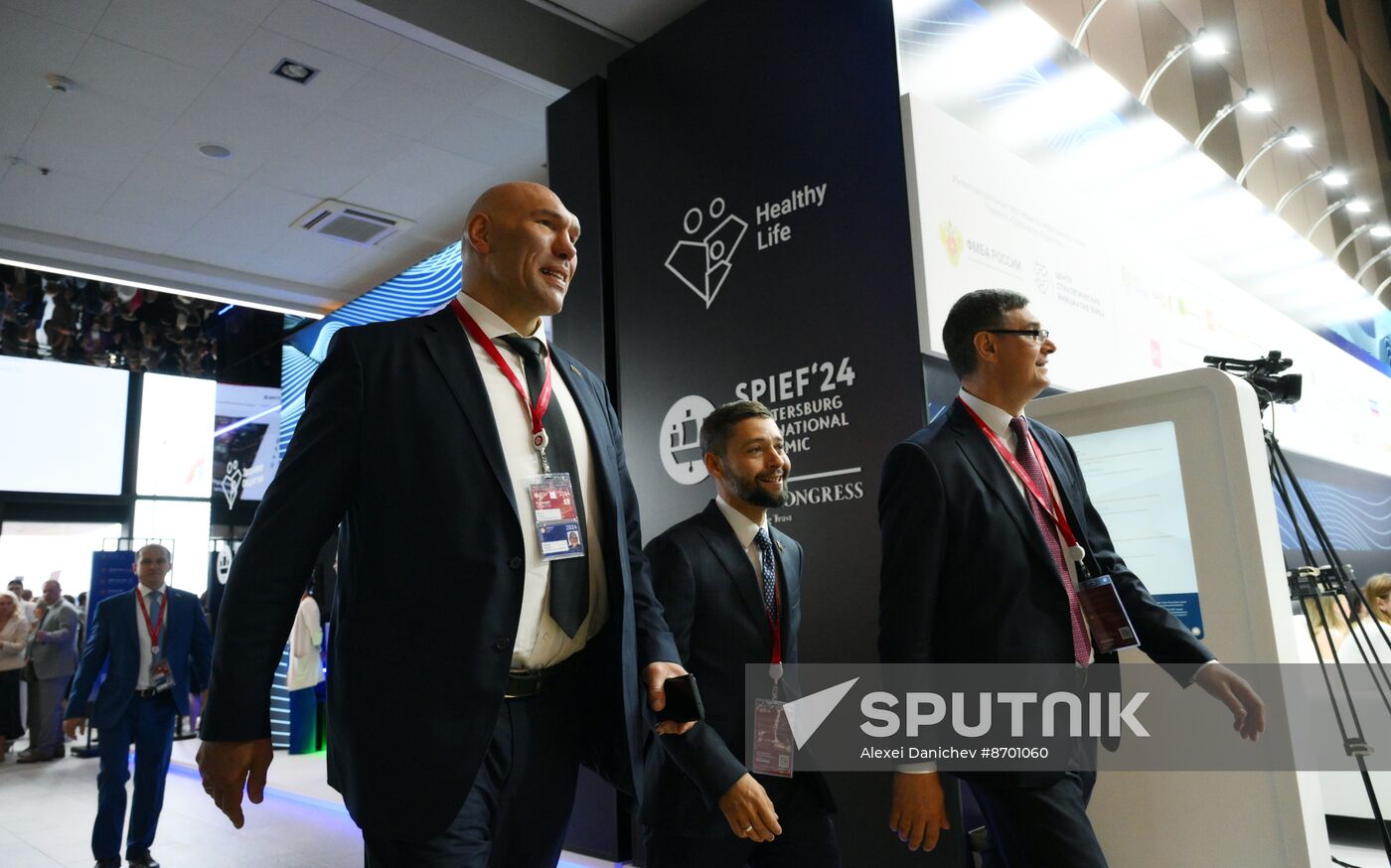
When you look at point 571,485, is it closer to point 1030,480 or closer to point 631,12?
point 1030,480

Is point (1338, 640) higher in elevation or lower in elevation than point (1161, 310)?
lower

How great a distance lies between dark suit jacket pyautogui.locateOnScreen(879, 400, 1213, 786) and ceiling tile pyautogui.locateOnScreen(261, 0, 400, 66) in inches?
148

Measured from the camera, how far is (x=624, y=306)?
14.3 feet

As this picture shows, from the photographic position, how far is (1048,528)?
1923 mm

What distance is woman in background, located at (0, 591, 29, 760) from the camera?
920 cm

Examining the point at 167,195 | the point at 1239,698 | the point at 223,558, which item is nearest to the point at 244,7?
the point at 167,195

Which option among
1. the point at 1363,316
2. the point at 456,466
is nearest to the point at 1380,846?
the point at 456,466

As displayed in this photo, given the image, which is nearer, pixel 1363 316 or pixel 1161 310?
pixel 1161 310

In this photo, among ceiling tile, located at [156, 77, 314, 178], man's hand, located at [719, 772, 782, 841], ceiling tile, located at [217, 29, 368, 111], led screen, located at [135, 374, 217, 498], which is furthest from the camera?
led screen, located at [135, 374, 217, 498]

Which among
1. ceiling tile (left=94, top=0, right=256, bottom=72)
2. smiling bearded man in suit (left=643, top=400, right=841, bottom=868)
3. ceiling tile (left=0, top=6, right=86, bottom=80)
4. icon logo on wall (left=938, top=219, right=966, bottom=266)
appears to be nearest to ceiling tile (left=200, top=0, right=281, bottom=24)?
ceiling tile (left=94, top=0, right=256, bottom=72)

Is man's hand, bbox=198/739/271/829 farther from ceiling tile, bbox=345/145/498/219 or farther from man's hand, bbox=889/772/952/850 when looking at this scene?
ceiling tile, bbox=345/145/498/219

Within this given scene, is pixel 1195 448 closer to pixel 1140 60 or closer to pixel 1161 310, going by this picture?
pixel 1161 310

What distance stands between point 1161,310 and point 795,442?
2.42m

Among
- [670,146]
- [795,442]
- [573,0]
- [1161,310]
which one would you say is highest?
[573,0]
